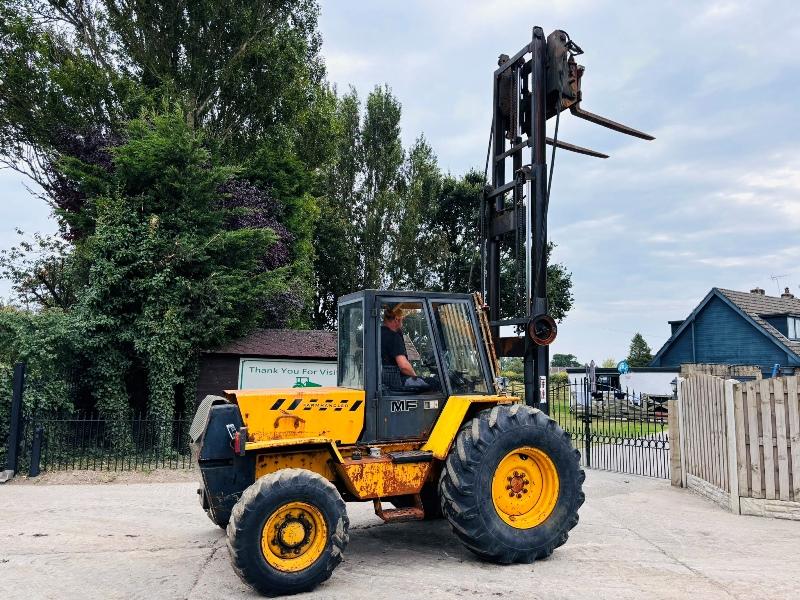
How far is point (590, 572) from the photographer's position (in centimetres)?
577

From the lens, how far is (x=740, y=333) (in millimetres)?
31203

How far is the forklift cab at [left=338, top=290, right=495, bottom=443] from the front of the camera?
6.33 m

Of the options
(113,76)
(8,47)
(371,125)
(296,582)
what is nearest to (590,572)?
(296,582)

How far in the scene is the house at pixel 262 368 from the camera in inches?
588

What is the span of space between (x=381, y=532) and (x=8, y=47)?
17721 mm

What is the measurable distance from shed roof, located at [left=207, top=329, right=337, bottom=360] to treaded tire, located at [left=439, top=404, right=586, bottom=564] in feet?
29.8

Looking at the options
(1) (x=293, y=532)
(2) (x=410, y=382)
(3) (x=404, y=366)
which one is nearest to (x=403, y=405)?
(2) (x=410, y=382)

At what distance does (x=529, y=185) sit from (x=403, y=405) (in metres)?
3.24

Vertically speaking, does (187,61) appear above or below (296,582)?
above

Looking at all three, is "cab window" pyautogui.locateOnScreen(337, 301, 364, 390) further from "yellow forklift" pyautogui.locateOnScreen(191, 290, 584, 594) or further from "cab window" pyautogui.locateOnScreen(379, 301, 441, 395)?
"cab window" pyautogui.locateOnScreen(379, 301, 441, 395)

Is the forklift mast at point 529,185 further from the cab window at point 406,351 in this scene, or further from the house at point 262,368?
the house at point 262,368

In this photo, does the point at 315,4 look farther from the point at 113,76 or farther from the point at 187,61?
the point at 113,76

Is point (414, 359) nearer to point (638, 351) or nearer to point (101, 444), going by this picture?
point (101, 444)

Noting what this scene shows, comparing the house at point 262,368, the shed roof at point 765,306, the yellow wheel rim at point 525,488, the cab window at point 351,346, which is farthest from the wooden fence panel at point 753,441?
the shed roof at point 765,306
